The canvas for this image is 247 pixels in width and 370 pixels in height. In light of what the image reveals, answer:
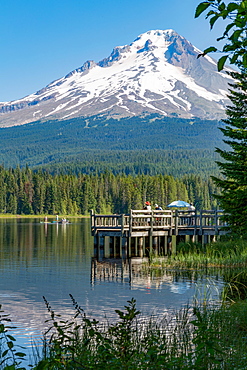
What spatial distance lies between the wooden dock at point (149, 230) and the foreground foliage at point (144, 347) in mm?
26273

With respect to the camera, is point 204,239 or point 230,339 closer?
point 230,339

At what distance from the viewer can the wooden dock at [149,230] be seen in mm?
44656

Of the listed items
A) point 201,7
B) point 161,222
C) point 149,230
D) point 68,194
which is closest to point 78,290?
point 201,7

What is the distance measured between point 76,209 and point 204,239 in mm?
142184

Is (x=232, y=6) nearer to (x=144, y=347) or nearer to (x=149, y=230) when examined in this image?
(x=144, y=347)

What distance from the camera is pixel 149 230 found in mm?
45688

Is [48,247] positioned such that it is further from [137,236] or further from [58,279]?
[58,279]

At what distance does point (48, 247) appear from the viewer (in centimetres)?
5284

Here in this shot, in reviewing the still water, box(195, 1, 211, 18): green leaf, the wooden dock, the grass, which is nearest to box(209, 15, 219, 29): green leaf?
box(195, 1, 211, 18): green leaf

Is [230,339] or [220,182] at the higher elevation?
[220,182]

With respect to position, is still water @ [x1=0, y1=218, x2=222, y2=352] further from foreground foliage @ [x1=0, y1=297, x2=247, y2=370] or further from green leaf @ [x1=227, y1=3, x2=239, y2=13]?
green leaf @ [x1=227, y1=3, x2=239, y2=13]

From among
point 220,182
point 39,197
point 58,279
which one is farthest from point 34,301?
point 39,197

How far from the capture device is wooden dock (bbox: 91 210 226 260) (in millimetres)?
44656

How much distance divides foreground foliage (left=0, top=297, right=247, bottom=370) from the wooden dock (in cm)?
2627
